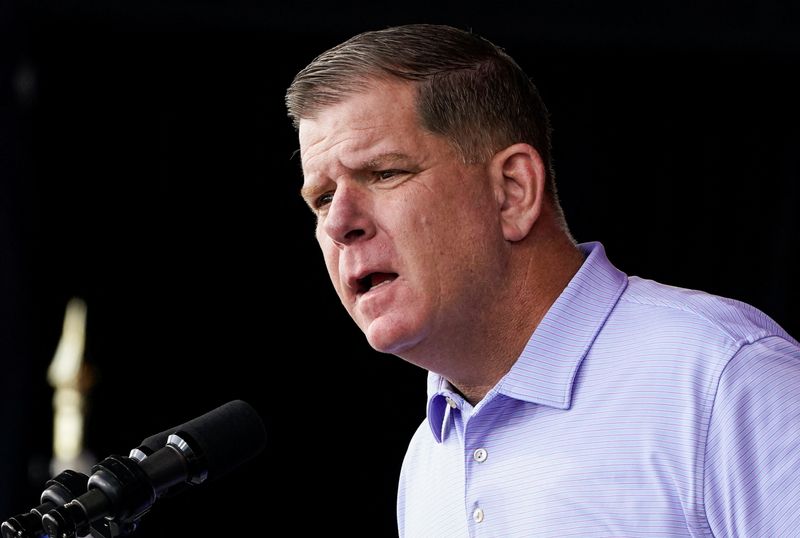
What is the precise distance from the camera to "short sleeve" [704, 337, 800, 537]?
1349mm

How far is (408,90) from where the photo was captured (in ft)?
5.62

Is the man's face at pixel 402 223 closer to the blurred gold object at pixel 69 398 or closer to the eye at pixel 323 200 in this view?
the eye at pixel 323 200

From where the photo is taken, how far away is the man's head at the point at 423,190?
1.64 m

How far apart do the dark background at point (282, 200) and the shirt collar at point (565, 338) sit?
2.81 metres

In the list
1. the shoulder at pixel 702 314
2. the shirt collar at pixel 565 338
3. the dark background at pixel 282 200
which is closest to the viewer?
the shoulder at pixel 702 314

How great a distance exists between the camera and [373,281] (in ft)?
5.50

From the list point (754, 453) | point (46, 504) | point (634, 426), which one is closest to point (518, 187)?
point (634, 426)

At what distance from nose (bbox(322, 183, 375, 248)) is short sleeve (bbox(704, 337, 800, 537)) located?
591 millimetres

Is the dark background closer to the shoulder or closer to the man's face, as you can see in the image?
the man's face

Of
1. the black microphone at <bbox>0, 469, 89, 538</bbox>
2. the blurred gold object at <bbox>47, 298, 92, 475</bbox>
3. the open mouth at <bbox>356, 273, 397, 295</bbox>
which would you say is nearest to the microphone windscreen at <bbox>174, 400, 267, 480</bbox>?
the black microphone at <bbox>0, 469, 89, 538</bbox>

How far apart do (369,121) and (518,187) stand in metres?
0.27

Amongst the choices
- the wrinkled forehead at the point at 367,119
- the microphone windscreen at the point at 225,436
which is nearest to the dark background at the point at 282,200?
the wrinkled forehead at the point at 367,119

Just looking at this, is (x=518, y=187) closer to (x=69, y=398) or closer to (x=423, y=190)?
(x=423, y=190)

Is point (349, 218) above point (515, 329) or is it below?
above
